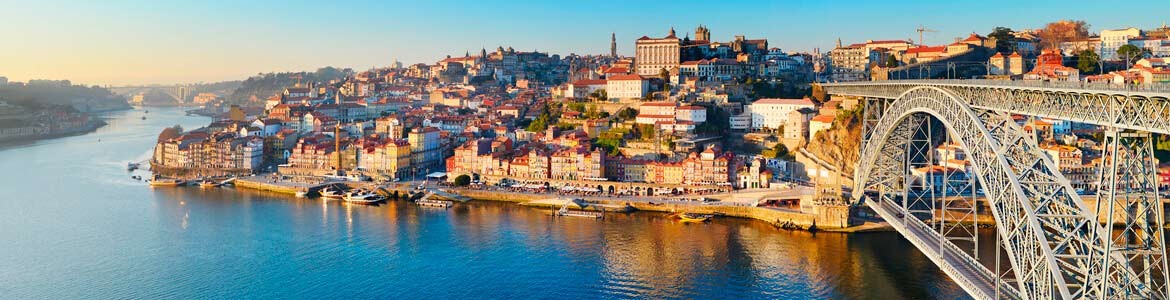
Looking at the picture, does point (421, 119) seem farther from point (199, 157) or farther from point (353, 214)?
point (353, 214)

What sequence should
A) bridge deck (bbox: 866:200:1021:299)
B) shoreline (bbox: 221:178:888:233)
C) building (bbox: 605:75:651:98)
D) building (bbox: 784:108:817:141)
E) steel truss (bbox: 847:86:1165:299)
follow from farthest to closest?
1. building (bbox: 605:75:651:98)
2. building (bbox: 784:108:817:141)
3. shoreline (bbox: 221:178:888:233)
4. bridge deck (bbox: 866:200:1021:299)
5. steel truss (bbox: 847:86:1165:299)

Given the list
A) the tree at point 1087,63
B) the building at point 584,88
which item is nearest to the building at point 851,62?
the tree at point 1087,63

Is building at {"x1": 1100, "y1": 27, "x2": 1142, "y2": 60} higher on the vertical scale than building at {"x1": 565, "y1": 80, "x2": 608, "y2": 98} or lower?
higher

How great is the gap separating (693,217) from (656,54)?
56.3ft

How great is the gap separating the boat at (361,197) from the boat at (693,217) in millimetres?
8477

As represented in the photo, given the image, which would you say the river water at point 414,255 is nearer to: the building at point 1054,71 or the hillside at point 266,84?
the building at point 1054,71

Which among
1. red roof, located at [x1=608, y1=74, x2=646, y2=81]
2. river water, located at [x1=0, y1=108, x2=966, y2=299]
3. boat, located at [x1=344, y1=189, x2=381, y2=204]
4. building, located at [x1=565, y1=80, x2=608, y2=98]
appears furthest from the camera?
building, located at [x1=565, y1=80, x2=608, y2=98]

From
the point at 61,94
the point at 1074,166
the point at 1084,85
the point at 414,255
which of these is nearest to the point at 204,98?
the point at 61,94

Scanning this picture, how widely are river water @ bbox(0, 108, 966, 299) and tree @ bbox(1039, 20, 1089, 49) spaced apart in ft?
77.2

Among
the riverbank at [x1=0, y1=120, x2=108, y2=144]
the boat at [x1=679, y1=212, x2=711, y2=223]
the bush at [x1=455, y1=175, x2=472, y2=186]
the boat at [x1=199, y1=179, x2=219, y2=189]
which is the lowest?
the boat at [x1=679, y1=212, x2=711, y2=223]

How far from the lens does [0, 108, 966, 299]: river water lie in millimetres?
13805

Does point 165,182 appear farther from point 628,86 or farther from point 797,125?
point 797,125

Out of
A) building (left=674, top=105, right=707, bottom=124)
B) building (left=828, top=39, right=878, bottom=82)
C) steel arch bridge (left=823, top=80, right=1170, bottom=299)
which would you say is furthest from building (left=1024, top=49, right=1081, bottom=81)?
steel arch bridge (left=823, top=80, right=1170, bottom=299)

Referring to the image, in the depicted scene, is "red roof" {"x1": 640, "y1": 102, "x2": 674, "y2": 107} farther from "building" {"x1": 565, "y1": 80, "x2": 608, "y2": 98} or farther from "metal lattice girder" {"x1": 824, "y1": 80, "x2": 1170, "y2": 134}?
"metal lattice girder" {"x1": 824, "y1": 80, "x2": 1170, "y2": 134}
